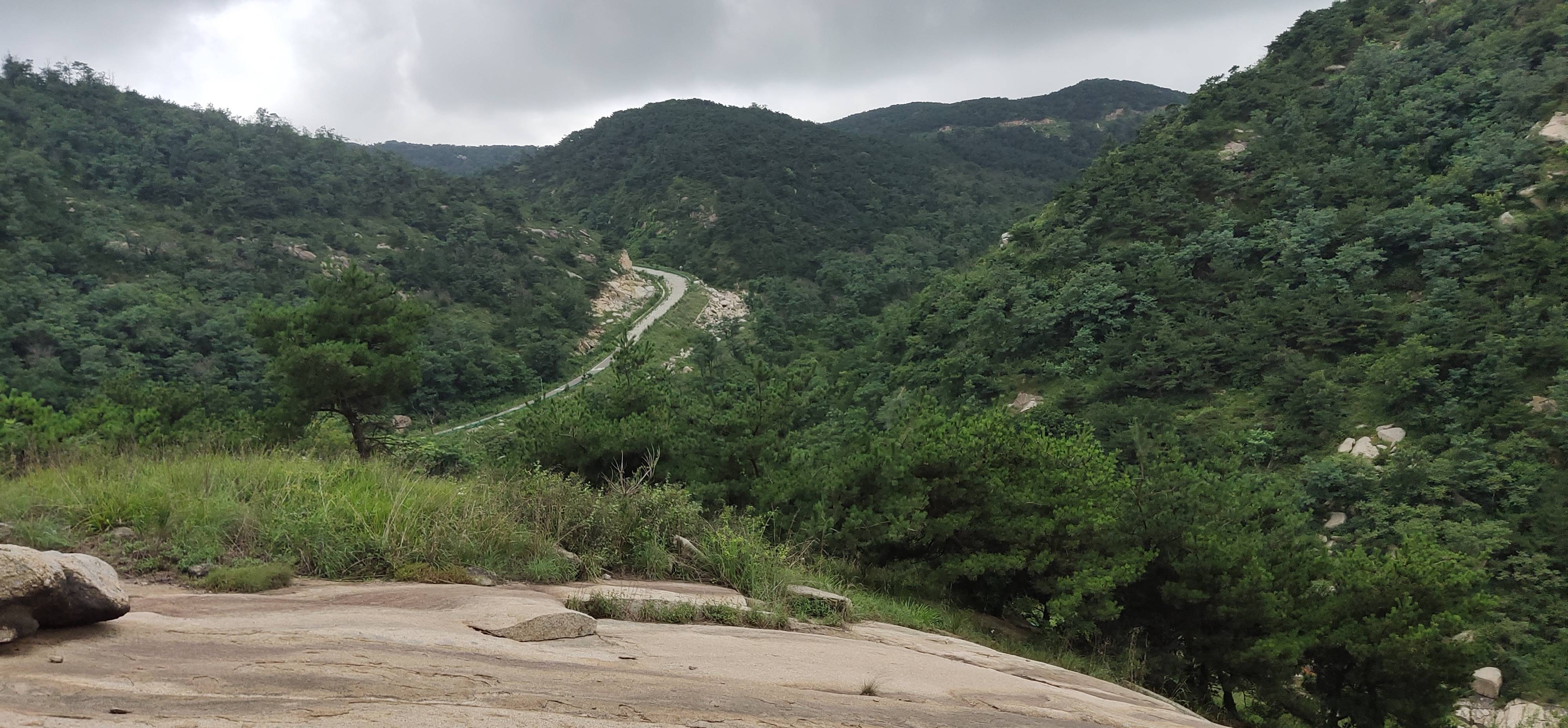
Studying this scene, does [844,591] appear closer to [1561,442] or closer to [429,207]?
[1561,442]

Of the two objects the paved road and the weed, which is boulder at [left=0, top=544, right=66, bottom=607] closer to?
the weed

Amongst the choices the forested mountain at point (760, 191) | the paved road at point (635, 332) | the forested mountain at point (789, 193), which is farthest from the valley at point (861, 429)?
the forested mountain at point (760, 191)

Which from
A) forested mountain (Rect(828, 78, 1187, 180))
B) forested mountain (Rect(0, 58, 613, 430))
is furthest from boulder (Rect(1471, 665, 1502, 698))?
forested mountain (Rect(828, 78, 1187, 180))

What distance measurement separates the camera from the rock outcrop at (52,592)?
3477mm

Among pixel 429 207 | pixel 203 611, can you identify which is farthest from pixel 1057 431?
pixel 429 207

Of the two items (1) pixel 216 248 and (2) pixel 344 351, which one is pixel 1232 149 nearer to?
(2) pixel 344 351

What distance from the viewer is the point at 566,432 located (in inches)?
520

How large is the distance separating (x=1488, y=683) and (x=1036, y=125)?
393ft

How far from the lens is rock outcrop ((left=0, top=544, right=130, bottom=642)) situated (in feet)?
11.4

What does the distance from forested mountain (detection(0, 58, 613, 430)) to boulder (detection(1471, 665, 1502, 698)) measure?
28371 mm

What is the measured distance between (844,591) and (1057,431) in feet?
59.6

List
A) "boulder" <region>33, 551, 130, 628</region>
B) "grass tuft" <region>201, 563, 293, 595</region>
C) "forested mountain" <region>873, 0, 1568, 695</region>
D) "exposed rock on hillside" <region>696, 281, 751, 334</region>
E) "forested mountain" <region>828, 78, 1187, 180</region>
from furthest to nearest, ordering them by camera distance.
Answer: "forested mountain" <region>828, 78, 1187, 180</region>
"exposed rock on hillside" <region>696, 281, 751, 334</region>
"forested mountain" <region>873, 0, 1568, 695</region>
"grass tuft" <region>201, 563, 293, 595</region>
"boulder" <region>33, 551, 130, 628</region>

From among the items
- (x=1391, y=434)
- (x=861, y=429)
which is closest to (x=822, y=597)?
(x=861, y=429)

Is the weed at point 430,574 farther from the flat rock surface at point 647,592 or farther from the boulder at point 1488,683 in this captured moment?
the boulder at point 1488,683
